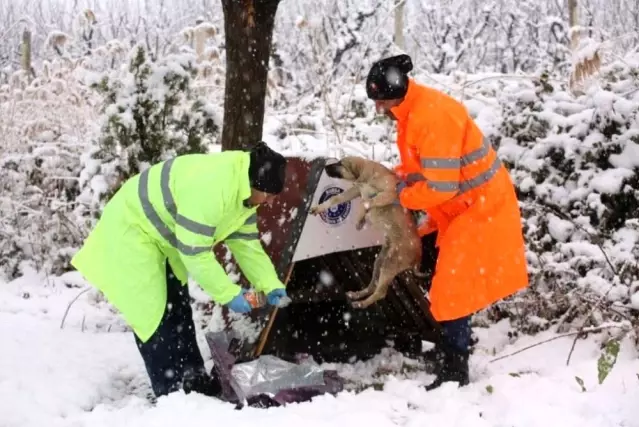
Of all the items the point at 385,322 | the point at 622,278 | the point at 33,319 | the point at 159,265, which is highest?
the point at 159,265

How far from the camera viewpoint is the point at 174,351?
406cm

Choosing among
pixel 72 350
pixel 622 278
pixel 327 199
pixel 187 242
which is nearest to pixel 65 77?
pixel 72 350

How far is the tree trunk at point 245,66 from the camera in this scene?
5.36 meters

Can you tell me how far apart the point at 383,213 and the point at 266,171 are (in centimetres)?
116

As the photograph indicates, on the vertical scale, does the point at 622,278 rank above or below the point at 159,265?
below

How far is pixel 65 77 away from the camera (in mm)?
8609

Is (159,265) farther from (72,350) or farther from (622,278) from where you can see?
(622,278)

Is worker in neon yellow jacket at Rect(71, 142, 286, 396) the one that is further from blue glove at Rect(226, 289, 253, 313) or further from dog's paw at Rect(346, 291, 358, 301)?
dog's paw at Rect(346, 291, 358, 301)

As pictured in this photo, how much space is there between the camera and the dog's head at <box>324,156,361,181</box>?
4.56 m

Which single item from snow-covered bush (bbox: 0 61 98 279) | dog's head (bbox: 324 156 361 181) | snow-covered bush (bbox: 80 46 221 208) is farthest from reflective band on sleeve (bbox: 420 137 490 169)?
snow-covered bush (bbox: 0 61 98 279)

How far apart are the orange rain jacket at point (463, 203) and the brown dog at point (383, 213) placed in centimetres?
39

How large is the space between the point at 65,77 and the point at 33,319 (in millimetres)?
3687

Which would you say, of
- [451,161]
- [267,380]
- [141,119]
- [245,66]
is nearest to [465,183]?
[451,161]

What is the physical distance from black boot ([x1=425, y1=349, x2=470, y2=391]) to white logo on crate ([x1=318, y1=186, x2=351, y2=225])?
3.40 feet
